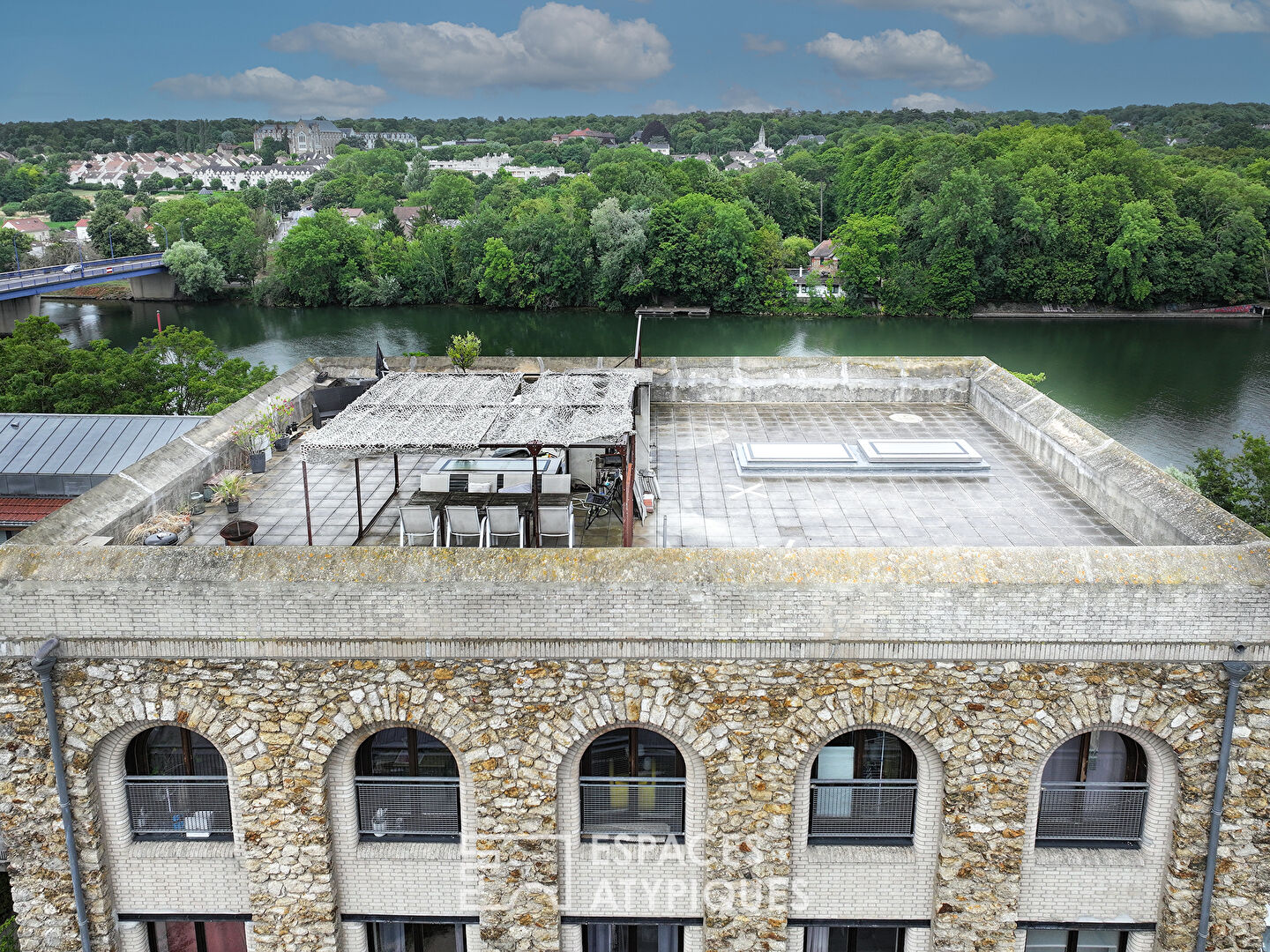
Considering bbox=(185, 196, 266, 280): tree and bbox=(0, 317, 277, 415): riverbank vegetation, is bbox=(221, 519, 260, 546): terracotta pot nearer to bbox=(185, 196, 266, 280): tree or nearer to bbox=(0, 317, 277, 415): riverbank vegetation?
bbox=(0, 317, 277, 415): riverbank vegetation

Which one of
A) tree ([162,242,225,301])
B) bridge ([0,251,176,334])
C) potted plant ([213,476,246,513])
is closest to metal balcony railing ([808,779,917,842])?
potted plant ([213,476,246,513])

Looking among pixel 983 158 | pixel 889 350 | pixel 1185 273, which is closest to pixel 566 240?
pixel 889 350

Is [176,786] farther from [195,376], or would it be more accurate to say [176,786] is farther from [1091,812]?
[195,376]

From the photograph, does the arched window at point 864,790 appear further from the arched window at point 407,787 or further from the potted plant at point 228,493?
the potted plant at point 228,493

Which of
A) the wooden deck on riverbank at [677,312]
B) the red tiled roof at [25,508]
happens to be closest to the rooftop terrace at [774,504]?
the red tiled roof at [25,508]

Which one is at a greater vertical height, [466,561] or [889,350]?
[466,561]

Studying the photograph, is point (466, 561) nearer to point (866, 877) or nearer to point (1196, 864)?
point (866, 877)
